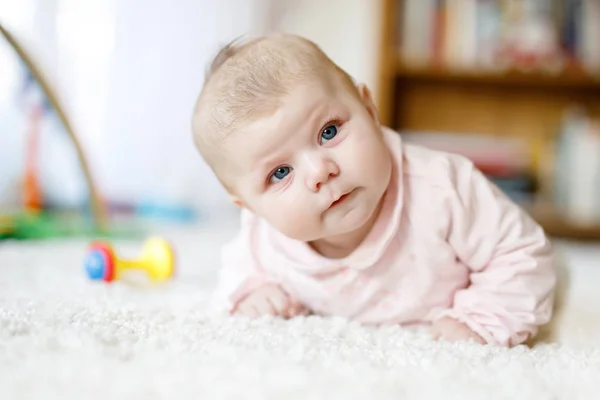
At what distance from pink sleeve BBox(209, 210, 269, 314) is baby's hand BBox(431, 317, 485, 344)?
0.25 metres

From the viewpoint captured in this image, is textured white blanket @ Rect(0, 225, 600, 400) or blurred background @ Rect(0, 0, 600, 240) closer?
textured white blanket @ Rect(0, 225, 600, 400)

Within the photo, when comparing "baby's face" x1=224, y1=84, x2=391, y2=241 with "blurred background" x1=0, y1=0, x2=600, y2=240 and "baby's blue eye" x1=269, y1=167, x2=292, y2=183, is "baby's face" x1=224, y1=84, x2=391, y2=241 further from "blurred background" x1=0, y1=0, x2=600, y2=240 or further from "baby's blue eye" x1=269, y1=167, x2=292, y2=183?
"blurred background" x1=0, y1=0, x2=600, y2=240

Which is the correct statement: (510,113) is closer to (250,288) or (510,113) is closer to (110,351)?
(250,288)

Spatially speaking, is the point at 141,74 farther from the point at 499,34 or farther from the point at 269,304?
the point at 269,304

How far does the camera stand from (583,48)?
7.29 ft

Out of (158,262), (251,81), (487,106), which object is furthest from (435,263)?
(487,106)

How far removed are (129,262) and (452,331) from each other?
21.5 inches

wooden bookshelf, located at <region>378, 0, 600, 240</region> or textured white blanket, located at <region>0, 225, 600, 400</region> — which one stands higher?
textured white blanket, located at <region>0, 225, 600, 400</region>

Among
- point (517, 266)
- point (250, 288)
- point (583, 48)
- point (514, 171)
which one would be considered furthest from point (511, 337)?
point (583, 48)

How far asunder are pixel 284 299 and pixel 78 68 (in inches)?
63.5

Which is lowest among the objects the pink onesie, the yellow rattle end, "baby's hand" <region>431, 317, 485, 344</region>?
the yellow rattle end

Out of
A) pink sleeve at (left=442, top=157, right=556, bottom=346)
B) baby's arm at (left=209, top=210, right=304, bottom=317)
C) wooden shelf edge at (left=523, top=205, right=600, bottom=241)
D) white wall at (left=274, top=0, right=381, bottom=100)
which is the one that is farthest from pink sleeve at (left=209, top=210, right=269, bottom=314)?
white wall at (left=274, top=0, right=381, bottom=100)

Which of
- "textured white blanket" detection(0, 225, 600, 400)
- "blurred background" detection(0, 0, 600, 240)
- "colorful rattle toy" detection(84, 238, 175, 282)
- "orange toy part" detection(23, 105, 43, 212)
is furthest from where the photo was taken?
"blurred background" detection(0, 0, 600, 240)

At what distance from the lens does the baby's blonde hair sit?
28.9 inches
